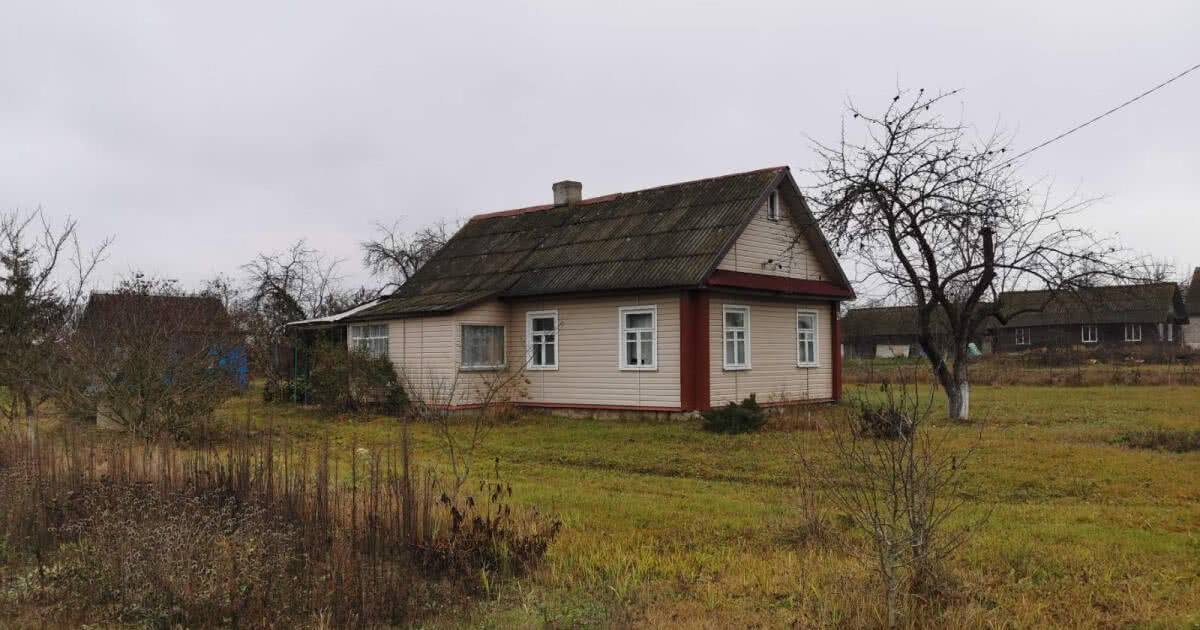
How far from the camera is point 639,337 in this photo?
62.6 ft

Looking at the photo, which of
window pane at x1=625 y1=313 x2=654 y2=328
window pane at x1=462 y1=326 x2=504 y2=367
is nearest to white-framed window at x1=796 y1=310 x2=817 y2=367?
window pane at x1=625 y1=313 x2=654 y2=328

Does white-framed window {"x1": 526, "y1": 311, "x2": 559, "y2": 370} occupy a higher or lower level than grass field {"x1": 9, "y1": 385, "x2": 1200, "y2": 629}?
higher

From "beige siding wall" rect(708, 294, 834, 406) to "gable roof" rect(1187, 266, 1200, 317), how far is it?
54204mm

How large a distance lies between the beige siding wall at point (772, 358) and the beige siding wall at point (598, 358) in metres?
0.93

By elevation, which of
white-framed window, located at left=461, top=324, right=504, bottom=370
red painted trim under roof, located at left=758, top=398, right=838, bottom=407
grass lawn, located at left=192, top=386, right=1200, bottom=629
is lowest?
grass lawn, located at left=192, top=386, right=1200, bottom=629

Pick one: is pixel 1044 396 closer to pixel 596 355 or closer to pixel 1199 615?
pixel 596 355

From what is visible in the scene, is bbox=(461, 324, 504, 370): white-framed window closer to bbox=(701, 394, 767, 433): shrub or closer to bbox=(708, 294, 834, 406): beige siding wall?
bbox=(708, 294, 834, 406): beige siding wall

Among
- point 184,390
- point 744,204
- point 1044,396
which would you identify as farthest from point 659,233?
point 1044,396

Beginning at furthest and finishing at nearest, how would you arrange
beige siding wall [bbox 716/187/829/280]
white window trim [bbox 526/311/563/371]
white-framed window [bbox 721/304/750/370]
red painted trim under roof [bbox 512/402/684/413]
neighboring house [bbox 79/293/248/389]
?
1. white window trim [bbox 526/311/563/371]
2. beige siding wall [bbox 716/187/829/280]
3. white-framed window [bbox 721/304/750/370]
4. red painted trim under roof [bbox 512/402/684/413]
5. neighboring house [bbox 79/293/248/389]

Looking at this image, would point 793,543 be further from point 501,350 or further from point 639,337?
point 501,350

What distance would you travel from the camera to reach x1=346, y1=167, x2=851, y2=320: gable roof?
62.4 ft

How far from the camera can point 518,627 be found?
5184 millimetres

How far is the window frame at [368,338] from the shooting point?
21703 millimetres

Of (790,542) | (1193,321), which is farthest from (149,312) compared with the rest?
(1193,321)
